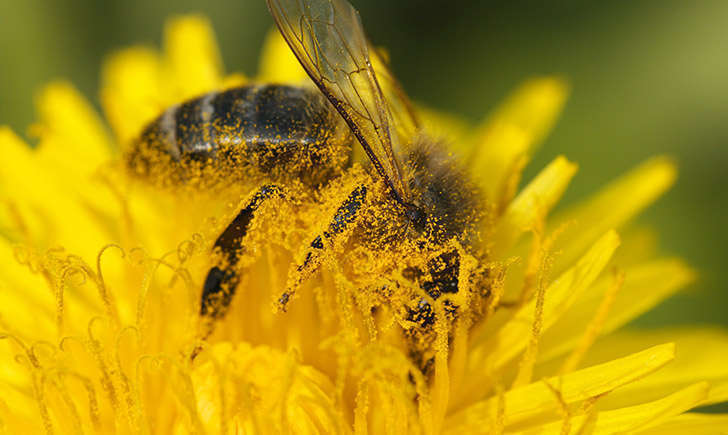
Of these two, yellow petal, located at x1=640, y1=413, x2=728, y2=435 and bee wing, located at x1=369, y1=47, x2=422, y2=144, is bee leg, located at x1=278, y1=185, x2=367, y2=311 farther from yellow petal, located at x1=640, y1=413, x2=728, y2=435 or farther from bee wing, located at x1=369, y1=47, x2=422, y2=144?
yellow petal, located at x1=640, y1=413, x2=728, y2=435

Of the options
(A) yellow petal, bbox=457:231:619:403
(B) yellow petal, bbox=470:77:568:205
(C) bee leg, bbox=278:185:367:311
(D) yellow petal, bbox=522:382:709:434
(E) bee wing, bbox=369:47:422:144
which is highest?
(B) yellow petal, bbox=470:77:568:205

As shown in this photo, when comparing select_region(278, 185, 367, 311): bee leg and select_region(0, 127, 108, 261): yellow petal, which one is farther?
select_region(0, 127, 108, 261): yellow petal

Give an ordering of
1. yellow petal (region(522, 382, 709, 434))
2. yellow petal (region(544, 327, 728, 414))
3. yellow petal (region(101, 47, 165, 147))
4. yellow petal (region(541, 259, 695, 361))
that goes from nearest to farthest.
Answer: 1. yellow petal (region(522, 382, 709, 434))
2. yellow petal (region(544, 327, 728, 414))
3. yellow petal (region(541, 259, 695, 361))
4. yellow petal (region(101, 47, 165, 147))

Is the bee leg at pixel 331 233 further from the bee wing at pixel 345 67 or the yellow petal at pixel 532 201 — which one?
the yellow petal at pixel 532 201

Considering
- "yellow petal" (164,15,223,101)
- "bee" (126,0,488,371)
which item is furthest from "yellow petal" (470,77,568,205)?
"yellow petal" (164,15,223,101)

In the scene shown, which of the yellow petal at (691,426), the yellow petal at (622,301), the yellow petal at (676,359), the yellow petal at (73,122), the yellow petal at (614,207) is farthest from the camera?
the yellow petal at (73,122)

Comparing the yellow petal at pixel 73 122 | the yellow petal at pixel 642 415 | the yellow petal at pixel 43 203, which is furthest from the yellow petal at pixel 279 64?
the yellow petal at pixel 642 415

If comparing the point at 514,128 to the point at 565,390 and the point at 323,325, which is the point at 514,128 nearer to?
the point at 323,325

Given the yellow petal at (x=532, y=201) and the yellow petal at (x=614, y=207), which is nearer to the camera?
the yellow petal at (x=532, y=201)

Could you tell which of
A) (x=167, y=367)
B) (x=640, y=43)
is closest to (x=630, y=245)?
(x=640, y=43)
